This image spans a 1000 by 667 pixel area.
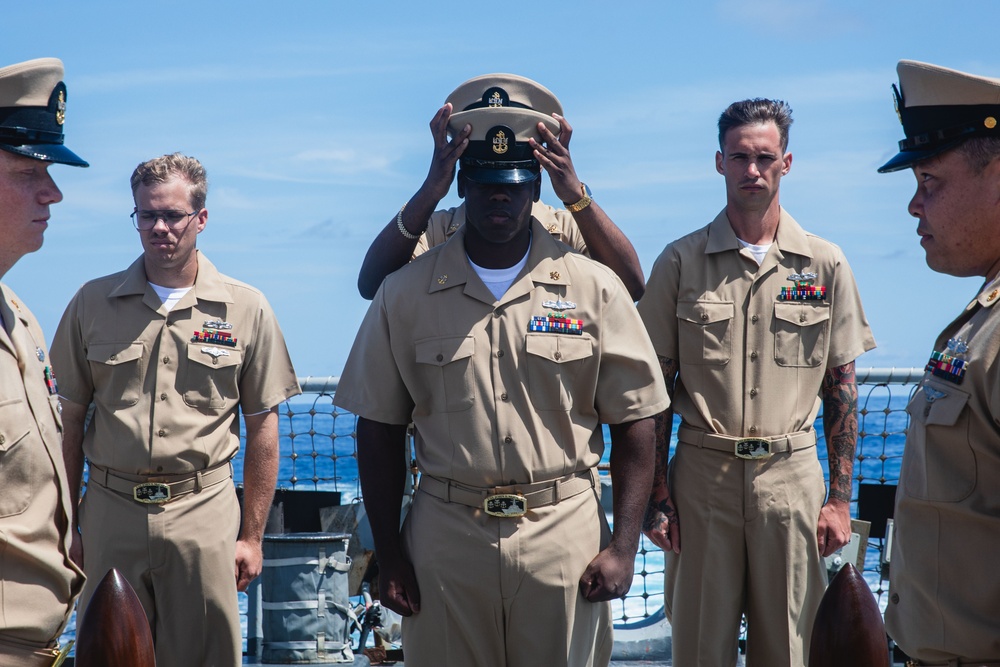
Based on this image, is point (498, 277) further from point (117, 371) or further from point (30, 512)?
point (117, 371)

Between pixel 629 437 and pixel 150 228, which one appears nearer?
pixel 629 437

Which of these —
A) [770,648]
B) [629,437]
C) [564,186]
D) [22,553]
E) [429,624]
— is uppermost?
[564,186]

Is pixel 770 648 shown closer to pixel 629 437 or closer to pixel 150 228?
pixel 629 437

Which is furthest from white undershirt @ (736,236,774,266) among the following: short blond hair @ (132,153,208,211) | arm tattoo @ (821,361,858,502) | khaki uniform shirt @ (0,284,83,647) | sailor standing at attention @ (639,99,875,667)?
khaki uniform shirt @ (0,284,83,647)

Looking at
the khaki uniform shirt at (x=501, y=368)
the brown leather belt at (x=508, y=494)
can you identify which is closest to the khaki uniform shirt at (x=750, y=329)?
the khaki uniform shirt at (x=501, y=368)

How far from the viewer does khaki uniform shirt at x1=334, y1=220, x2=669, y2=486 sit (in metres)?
3.39

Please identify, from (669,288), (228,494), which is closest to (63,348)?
(228,494)

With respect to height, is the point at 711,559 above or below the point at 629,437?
below

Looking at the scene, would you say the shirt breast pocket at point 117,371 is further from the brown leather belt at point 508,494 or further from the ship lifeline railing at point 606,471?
the brown leather belt at point 508,494

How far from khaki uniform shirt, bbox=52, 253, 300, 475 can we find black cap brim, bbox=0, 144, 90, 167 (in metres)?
1.32

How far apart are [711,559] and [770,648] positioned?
397 millimetres

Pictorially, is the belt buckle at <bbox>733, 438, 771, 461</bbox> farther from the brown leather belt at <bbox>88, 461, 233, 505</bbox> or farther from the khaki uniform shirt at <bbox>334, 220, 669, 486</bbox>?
the brown leather belt at <bbox>88, 461, 233, 505</bbox>

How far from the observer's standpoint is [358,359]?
11.7ft

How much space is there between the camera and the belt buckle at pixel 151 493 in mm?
4156
